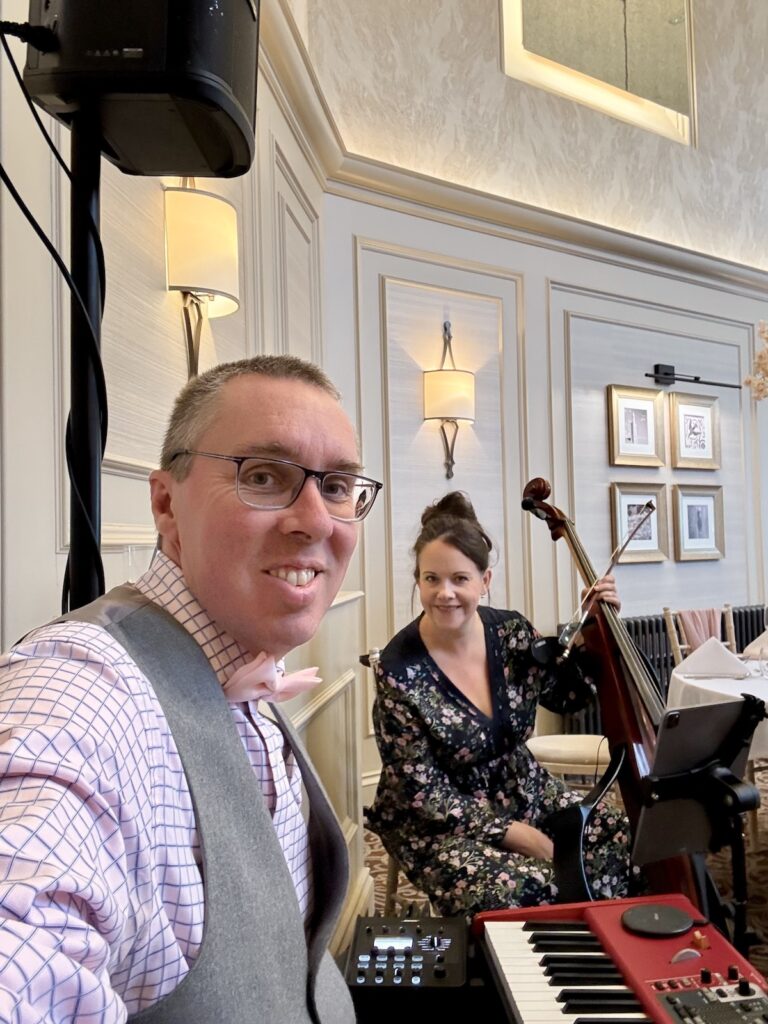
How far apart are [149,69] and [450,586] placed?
158cm

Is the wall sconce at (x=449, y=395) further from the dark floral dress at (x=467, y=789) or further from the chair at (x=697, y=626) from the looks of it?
the dark floral dress at (x=467, y=789)

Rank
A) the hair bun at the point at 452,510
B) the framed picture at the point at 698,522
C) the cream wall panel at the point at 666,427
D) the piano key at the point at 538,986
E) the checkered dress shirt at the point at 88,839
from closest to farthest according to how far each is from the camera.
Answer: the checkered dress shirt at the point at 88,839
the piano key at the point at 538,986
the hair bun at the point at 452,510
the cream wall panel at the point at 666,427
the framed picture at the point at 698,522

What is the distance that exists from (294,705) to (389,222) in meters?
2.77

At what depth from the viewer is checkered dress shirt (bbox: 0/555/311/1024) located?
0.44 metres

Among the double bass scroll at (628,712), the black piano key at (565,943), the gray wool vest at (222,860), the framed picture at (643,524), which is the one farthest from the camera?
the framed picture at (643,524)

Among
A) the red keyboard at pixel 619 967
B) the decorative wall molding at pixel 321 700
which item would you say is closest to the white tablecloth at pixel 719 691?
the decorative wall molding at pixel 321 700

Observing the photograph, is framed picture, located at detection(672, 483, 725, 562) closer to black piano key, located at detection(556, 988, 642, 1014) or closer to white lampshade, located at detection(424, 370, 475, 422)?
white lampshade, located at detection(424, 370, 475, 422)

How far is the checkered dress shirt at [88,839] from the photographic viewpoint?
438mm

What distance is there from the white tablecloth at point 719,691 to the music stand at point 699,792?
735 millimetres

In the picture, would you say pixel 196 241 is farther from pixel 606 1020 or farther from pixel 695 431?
pixel 695 431

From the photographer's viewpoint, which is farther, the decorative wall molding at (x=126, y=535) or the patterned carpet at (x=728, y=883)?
the patterned carpet at (x=728, y=883)

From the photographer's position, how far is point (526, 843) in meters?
2.00

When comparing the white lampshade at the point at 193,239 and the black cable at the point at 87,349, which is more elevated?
the white lampshade at the point at 193,239

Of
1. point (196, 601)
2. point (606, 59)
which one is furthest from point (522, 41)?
point (196, 601)
